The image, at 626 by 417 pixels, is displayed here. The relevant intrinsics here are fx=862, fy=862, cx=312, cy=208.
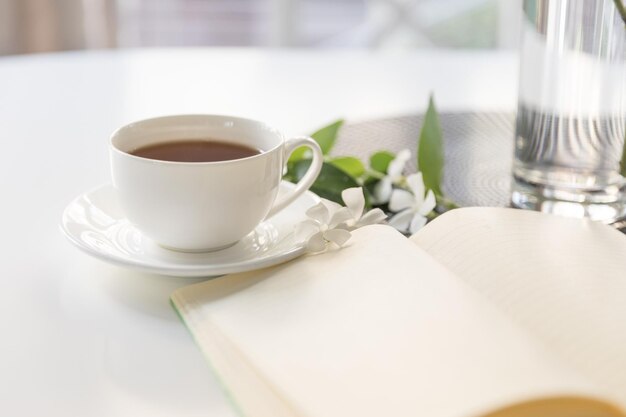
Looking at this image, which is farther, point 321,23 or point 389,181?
point 321,23

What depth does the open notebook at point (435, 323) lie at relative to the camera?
46cm

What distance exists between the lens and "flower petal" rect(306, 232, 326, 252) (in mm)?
666

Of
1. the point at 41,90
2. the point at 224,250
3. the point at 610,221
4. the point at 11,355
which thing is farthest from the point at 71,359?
the point at 41,90

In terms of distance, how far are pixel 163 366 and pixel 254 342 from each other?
0.23ft

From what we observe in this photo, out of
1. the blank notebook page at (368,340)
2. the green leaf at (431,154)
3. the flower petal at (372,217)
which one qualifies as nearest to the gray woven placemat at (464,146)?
the green leaf at (431,154)

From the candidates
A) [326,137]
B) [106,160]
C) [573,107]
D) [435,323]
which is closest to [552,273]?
[435,323]

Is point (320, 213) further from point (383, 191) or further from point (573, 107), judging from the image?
point (573, 107)

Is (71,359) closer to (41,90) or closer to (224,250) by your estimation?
(224,250)

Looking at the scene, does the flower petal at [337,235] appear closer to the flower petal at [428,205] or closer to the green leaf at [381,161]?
the flower petal at [428,205]

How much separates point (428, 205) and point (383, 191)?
0.24 ft

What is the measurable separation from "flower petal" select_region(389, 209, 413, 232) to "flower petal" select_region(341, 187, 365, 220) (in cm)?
6

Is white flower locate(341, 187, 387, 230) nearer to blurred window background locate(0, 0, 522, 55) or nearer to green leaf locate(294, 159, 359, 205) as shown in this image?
green leaf locate(294, 159, 359, 205)

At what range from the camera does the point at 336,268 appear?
63 centimetres

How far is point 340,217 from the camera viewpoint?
2.33ft
